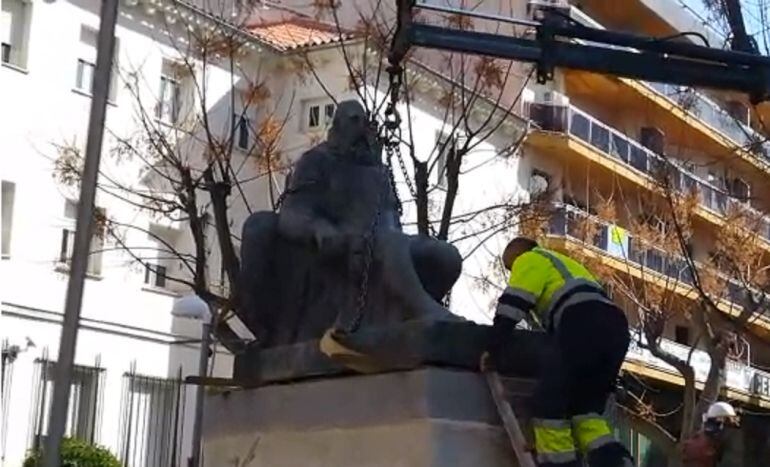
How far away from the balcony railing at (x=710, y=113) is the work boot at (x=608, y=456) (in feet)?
12.1

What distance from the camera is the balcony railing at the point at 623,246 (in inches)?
1128

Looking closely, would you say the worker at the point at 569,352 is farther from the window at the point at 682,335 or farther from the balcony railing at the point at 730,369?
the window at the point at 682,335

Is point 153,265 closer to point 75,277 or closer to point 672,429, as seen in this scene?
point 672,429

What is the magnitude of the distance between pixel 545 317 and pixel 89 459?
15.7 metres

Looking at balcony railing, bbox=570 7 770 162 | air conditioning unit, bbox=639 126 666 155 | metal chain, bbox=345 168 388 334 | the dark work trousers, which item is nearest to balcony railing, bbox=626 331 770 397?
air conditioning unit, bbox=639 126 666 155

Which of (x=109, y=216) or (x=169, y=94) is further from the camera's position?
(x=169, y=94)

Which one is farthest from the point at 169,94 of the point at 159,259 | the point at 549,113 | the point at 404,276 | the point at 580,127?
the point at 404,276

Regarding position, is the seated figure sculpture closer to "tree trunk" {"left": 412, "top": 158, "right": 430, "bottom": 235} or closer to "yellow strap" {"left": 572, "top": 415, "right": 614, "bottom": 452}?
"yellow strap" {"left": 572, "top": 415, "right": 614, "bottom": 452}

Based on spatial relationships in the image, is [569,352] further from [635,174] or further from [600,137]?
[600,137]

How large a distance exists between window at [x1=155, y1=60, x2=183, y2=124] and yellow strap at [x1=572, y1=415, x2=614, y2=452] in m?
17.7

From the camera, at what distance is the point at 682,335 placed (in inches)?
1508

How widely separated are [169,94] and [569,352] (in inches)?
761

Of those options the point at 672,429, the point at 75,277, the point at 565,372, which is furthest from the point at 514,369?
the point at 672,429

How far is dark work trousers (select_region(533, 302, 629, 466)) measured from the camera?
6.43 metres
